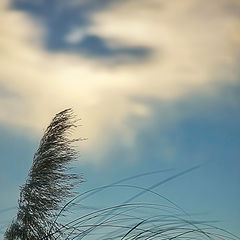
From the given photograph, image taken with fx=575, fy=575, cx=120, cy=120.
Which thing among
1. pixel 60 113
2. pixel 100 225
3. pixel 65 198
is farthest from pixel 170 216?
pixel 60 113

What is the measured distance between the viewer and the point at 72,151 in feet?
14.6

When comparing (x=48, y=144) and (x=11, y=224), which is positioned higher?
(x=48, y=144)

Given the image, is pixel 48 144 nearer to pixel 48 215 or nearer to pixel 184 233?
pixel 48 215

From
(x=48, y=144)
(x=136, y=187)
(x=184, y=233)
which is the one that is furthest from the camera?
(x=48, y=144)

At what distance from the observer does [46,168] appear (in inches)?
173

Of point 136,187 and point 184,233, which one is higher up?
point 136,187

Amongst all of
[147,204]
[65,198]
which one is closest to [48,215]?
[65,198]

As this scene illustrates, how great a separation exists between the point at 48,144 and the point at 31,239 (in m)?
0.73

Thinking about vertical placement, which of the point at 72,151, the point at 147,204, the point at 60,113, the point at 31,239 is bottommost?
the point at 31,239

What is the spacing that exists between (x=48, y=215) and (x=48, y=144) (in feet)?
1.79

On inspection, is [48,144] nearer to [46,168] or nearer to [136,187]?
[46,168]

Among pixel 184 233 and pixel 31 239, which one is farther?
pixel 31 239

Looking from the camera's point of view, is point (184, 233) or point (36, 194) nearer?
point (184, 233)

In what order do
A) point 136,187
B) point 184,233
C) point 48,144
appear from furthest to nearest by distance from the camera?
point 48,144 < point 136,187 < point 184,233
